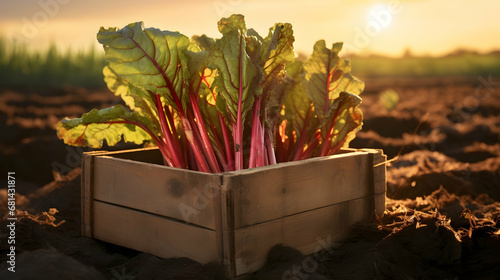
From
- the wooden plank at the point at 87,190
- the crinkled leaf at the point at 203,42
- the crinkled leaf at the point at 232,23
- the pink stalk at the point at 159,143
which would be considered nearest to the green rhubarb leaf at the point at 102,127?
the pink stalk at the point at 159,143

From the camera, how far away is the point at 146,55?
2.21 meters

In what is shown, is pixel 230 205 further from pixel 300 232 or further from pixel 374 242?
pixel 374 242

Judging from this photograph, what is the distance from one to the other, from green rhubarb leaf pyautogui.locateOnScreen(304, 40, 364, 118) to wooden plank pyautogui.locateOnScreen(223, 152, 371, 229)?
0.36m

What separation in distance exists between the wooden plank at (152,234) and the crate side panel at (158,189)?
0.12 ft

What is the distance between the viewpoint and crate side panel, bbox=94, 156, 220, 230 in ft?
6.43

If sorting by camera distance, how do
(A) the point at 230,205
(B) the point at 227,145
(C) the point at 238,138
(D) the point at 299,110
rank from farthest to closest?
(D) the point at 299,110, (B) the point at 227,145, (C) the point at 238,138, (A) the point at 230,205

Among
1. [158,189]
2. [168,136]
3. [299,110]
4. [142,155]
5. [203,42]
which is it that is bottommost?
[158,189]

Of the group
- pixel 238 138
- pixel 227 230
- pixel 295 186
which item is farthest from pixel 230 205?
pixel 238 138

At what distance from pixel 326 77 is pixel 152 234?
3.96 ft

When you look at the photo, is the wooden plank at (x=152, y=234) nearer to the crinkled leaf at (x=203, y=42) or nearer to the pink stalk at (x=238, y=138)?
the pink stalk at (x=238, y=138)

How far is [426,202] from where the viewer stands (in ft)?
10.2

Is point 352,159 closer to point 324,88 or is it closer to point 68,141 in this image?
point 324,88

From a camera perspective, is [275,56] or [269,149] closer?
[275,56]

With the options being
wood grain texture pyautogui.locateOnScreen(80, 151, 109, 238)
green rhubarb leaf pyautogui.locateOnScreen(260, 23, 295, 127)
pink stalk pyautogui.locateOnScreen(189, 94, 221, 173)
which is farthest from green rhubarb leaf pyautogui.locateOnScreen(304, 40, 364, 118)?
wood grain texture pyautogui.locateOnScreen(80, 151, 109, 238)
